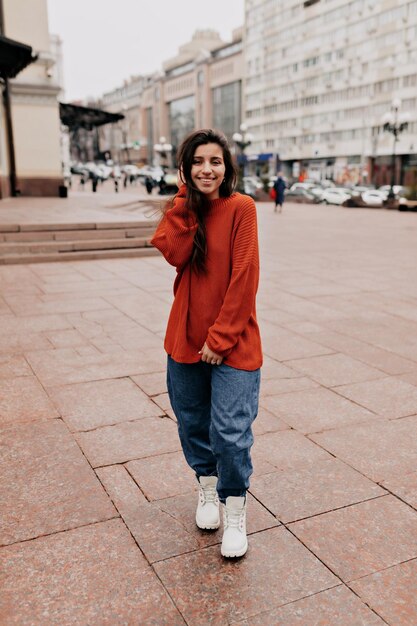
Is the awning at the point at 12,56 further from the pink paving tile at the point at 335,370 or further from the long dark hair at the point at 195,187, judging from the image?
the long dark hair at the point at 195,187

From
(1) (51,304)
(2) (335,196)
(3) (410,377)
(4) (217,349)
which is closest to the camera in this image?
(4) (217,349)

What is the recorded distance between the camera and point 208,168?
241cm

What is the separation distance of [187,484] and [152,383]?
1638 millimetres

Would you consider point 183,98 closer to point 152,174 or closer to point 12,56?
point 152,174

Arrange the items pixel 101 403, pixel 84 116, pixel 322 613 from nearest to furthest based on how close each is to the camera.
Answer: pixel 322 613, pixel 101 403, pixel 84 116

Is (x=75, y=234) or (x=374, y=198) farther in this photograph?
(x=374, y=198)

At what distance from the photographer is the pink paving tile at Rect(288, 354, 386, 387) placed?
16.1ft

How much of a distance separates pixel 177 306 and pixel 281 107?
8620 centimetres

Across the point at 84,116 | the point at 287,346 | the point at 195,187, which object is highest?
the point at 84,116

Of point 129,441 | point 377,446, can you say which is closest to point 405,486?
point 377,446

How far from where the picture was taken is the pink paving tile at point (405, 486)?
3.11 meters

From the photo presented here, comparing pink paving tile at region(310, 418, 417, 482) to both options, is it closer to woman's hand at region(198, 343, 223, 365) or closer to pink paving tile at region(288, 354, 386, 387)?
pink paving tile at region(288, 354, 386, 387)

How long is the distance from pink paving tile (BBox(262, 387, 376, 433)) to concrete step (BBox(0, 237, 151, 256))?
734 centimetres

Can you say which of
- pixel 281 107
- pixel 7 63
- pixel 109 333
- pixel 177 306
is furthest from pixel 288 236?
pixel 281 107
